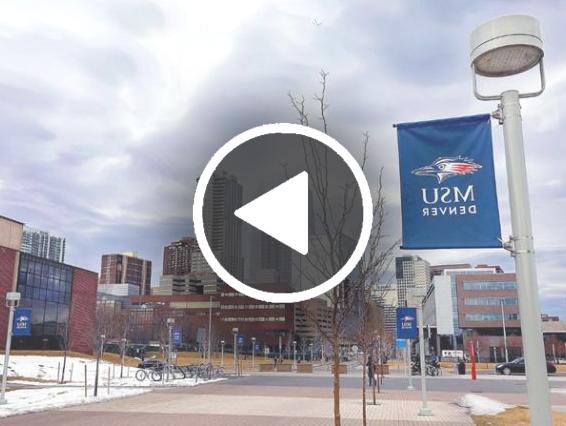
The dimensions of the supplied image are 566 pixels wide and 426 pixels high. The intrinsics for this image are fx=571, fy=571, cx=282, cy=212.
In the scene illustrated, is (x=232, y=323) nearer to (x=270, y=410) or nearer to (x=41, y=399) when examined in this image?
(x=41, y=399)

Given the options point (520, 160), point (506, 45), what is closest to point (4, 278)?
point (520, 160)

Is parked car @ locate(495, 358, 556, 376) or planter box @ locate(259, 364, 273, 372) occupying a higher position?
parked car @ locate(495, 358, 556, 376)

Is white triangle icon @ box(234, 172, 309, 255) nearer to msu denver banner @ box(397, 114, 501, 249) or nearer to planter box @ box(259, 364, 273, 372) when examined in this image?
msu denver banner @ box(397, 114, 501, 249)

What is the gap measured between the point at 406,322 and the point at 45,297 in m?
52.0

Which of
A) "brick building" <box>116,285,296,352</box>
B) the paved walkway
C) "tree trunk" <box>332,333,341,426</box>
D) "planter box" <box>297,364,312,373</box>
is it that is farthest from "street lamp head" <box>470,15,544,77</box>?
"brick building" <box>116,285,296,352</box>

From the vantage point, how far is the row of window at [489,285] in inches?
4422

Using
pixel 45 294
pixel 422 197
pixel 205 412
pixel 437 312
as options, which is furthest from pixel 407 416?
pixel 437 312

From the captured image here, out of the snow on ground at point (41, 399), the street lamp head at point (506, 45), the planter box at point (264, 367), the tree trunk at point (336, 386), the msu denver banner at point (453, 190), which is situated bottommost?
the planter box at point (264, 367)

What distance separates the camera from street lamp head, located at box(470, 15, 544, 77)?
4484 mm

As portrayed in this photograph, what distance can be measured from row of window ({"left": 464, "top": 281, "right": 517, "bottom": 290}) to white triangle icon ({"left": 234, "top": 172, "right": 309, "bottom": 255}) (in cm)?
11630

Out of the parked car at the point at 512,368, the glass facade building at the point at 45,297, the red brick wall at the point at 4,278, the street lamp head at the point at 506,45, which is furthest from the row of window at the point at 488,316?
the street lamp head at the point at 506,45

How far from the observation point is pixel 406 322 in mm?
20016

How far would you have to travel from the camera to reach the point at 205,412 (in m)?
18.8

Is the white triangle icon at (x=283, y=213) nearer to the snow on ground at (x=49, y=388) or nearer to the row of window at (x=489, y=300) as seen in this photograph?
the snow on ground at (x=49, y=388)
